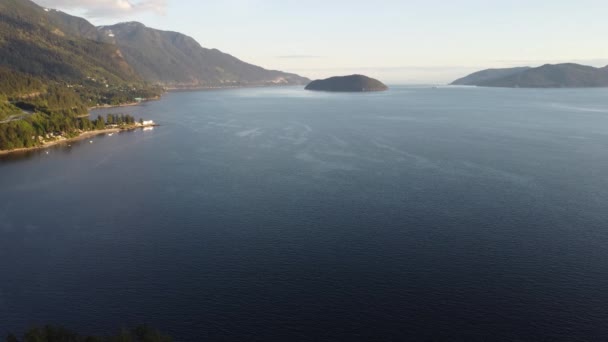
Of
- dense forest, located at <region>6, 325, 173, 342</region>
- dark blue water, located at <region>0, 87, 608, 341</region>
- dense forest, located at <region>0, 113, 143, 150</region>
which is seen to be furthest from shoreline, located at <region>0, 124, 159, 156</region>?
dense forest, located at <region>6, 325, 173, 342</region>

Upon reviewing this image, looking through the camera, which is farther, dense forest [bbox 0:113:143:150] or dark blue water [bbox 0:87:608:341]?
dense forest [bbox 0:113:143:150]

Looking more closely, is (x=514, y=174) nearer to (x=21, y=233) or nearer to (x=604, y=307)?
(x=604, y=307)

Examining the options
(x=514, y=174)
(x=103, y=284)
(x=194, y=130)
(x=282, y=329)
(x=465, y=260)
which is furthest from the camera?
(x=194, y=130)

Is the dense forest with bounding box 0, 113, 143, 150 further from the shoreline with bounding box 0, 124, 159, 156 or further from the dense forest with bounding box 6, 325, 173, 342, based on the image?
the dense forest with bounding box 6, 325, 173, 342

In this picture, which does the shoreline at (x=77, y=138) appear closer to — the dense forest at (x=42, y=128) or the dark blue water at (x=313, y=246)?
the dense forest at (x=42, y=128)

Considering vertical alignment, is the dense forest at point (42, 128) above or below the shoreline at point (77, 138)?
above

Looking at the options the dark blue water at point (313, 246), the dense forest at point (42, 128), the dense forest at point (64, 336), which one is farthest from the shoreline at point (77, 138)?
the dense forest at point (64, 336)

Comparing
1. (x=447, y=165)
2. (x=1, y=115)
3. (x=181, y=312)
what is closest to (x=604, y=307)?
(x=181, y=312)

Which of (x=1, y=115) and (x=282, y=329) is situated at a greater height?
(x=1, y=115)

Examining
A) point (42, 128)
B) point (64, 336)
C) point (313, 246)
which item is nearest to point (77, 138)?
point (42, 128)
